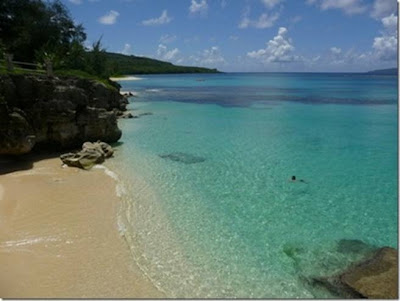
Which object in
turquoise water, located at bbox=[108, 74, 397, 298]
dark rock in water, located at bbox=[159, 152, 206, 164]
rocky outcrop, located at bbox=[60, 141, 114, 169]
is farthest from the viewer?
dark rock in water, located at bbox=[159, 152, 206, 164]

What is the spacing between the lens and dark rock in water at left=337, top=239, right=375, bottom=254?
1034 centimetres

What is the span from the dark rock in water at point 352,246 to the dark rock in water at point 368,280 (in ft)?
2.27

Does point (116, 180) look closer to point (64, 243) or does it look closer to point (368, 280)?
point (64, 243)

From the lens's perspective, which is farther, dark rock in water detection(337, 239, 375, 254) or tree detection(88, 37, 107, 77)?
tree detection(88, 37, 107, 77)

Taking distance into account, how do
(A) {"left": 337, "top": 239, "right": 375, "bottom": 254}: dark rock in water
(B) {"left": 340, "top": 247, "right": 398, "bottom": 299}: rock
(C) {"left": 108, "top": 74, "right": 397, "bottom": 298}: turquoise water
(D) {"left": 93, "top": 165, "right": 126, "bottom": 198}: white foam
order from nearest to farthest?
(B) {"left": 340, "top": 247, "right": 398, "bottom": 299}: rock, (C) {"left": 108, "top": 74, "right": 397, "bottom": 298}: turquoise water, (A) {"left": 337, "top": 239, "right": 375, "bottom": 254}: dark rock in water, (D) {"left": 93, "top": 165, "right": 126, "bottom": 198}: white foam

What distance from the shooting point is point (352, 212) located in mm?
12953

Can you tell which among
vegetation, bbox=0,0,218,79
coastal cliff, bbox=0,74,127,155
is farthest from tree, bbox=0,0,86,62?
coastal cliff, bbox=0,74,127,155

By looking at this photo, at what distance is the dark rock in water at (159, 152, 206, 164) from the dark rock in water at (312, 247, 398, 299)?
11.2 m

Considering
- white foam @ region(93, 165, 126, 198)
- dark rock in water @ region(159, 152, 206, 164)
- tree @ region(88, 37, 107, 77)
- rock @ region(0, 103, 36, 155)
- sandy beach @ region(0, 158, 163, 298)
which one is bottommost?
sandy beach @ region(0, 158, 163, 298)

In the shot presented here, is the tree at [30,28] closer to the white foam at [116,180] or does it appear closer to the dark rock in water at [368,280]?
the white foam at [116,180]

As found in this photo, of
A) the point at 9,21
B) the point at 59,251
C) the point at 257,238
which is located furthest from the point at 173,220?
the point at 9,21

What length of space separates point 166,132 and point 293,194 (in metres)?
15.2

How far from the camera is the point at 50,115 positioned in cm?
2011

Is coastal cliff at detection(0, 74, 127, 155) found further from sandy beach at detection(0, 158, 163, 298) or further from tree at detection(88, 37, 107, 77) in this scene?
tree at detection(88, 37, 107, 77)
